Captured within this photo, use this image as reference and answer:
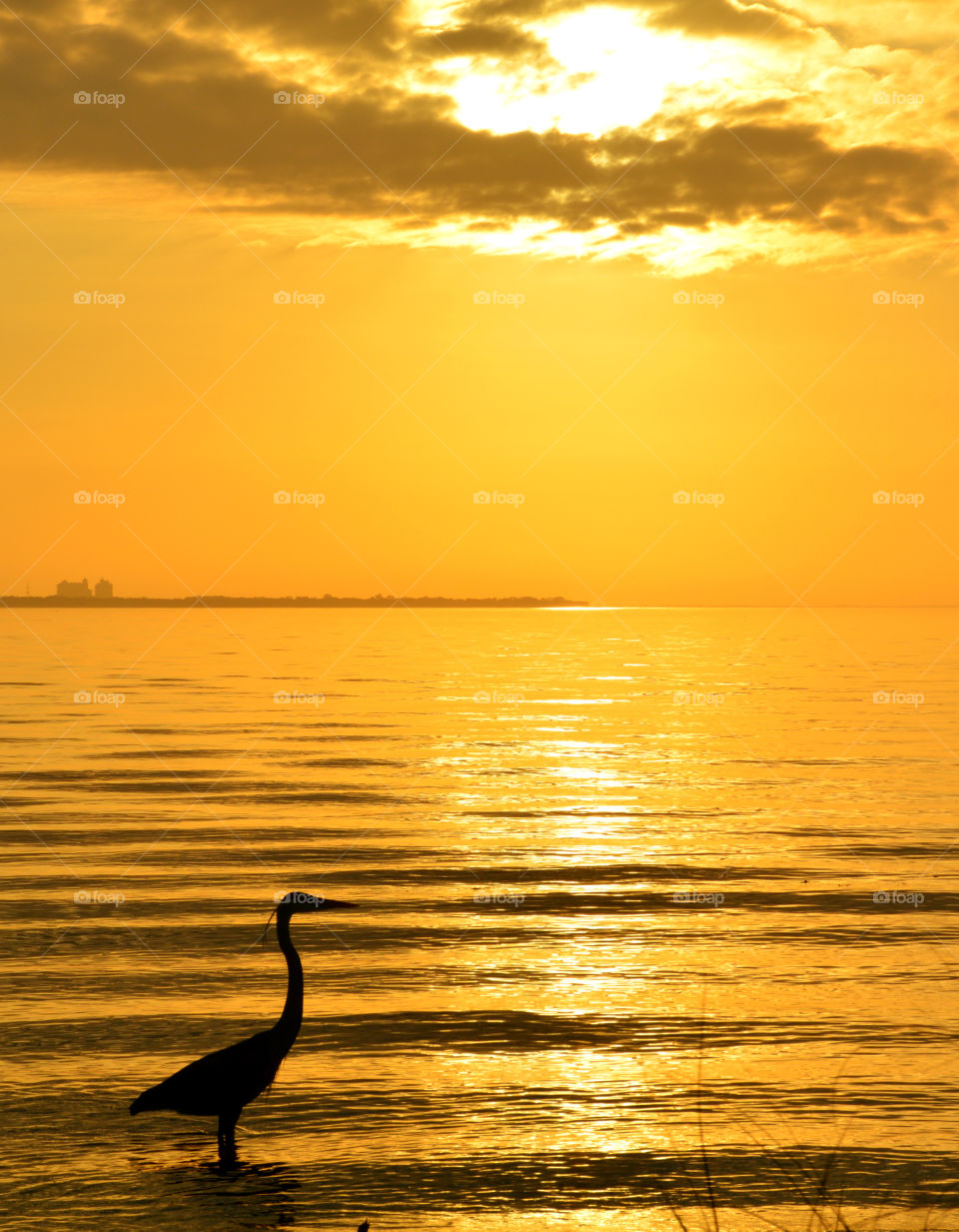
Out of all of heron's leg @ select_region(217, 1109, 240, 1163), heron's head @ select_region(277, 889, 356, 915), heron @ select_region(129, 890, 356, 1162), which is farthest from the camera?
heron's head @ select_region(277, 889, 356, 915)

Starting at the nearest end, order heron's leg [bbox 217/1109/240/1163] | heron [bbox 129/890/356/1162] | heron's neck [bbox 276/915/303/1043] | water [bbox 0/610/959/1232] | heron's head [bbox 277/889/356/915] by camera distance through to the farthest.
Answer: water [bbox 0/610/959/1232] < heron [bbox 129/890/356/1162] < heron's leg [bbox 217/1109/240/1163] < heron's neck [bbox 276/915/303/1043] < heron's head [bbox 277/889/356/915]

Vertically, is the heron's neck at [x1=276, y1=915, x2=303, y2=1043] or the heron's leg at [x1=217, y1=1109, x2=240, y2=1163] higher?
the heron's neck at [x1=276, y1=915, x2=303, y2=1043]

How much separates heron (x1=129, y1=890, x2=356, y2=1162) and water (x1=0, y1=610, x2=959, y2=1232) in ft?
1.35

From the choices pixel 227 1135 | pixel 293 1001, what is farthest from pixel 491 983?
pixel 227 1135

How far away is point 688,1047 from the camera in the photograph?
13.4m

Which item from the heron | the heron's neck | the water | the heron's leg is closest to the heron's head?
the heron

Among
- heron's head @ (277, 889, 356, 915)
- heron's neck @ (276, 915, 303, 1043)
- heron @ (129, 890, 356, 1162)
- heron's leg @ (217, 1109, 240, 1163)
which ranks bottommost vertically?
heron's leg @ (217, 1109, 240, 1163)

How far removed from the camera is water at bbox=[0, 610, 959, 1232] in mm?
10336

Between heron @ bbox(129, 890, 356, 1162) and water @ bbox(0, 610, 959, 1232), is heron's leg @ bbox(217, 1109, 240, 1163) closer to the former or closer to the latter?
heron @ bbox(129, 890, 356, 1162)

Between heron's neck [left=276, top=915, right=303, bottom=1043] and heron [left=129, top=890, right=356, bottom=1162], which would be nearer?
heron [left=129, top=890, right=356, bottom=1162]

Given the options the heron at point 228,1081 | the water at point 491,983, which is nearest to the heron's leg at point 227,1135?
the heron at point 228,1081

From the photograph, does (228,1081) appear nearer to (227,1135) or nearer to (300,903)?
(227,1135)

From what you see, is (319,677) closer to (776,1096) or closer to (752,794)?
(752,794)

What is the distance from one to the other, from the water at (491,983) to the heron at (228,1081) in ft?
1.35
